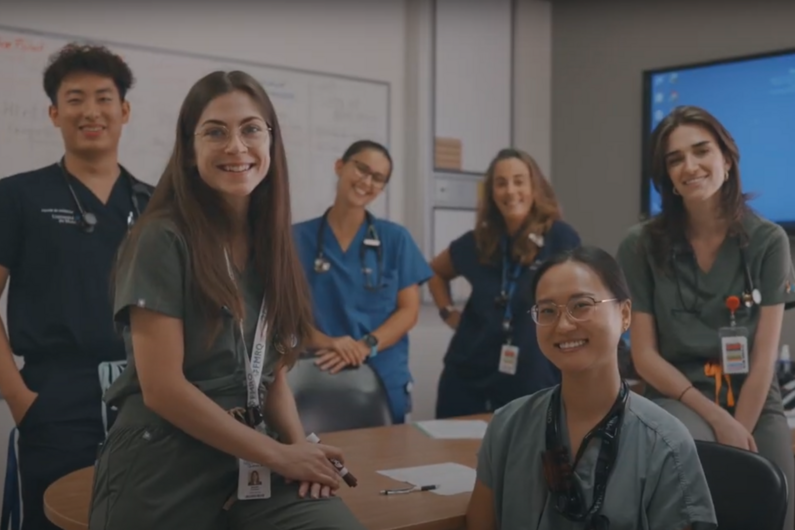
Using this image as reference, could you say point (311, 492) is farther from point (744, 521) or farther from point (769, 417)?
point (769, 417)

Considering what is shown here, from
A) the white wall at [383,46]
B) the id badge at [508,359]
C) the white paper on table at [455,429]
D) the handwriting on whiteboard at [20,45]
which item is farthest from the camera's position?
the white wall at [383,46]

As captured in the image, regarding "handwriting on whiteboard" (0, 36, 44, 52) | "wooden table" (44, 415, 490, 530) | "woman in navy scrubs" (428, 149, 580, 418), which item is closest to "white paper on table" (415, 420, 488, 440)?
"wooden table" (44, 415, 490, 530)

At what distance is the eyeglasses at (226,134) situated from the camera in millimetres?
1714

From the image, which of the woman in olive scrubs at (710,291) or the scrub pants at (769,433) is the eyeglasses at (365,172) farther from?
the scrub pants at (769,433)

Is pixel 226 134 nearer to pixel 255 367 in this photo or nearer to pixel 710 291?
pixel 255 367

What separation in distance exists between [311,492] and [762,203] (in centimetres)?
324

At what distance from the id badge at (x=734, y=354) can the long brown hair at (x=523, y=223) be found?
3.06ft

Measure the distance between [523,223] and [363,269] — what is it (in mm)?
633

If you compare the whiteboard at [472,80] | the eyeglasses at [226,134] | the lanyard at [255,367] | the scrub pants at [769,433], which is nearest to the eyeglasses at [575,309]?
the lanyard at [255,367]

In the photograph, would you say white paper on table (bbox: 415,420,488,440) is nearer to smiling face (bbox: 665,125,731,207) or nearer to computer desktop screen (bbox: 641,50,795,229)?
smiling face (bbox: 665,125,731,207)

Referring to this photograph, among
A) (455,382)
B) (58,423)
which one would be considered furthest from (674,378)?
(58,423)

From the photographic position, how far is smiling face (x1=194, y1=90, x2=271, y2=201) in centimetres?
171

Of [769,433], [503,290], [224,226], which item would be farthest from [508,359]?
[224,226]

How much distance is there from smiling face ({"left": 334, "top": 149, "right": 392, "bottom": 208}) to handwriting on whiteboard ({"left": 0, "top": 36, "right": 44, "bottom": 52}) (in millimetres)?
1314
